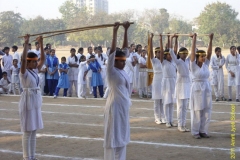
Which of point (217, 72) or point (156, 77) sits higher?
point (217, 72)

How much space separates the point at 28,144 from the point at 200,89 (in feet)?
12.3

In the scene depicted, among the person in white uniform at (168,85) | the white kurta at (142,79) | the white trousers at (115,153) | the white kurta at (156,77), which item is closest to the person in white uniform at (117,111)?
the white trousers at (115,153)

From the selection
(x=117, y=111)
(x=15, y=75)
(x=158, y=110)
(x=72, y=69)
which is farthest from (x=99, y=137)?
(x=15, y=75)

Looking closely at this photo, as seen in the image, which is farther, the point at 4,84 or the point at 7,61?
the point at 7,61

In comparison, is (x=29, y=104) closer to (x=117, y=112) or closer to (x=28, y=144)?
(x=28, y=144)

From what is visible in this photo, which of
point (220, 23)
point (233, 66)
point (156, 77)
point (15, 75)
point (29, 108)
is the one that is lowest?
point (29, 108)

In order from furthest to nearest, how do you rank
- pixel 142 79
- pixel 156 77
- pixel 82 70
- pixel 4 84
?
1. pixel 4 84
2. pixel 142 79
3. pixel 82 70
4. pixel 156 77

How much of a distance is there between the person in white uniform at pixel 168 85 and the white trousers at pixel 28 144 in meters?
3.86

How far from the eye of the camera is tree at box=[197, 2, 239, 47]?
3759cm

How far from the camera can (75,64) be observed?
607 inches

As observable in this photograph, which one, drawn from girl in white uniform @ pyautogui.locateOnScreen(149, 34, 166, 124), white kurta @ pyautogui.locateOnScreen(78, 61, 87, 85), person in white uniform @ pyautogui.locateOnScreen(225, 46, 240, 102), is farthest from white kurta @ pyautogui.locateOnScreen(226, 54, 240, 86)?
white kurta @ pyautogui.locateOnScreen(78, 61, 87, 85)

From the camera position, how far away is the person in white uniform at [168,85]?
923cm

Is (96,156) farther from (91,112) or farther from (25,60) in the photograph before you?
(91,112)

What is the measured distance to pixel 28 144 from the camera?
20.7 ft
